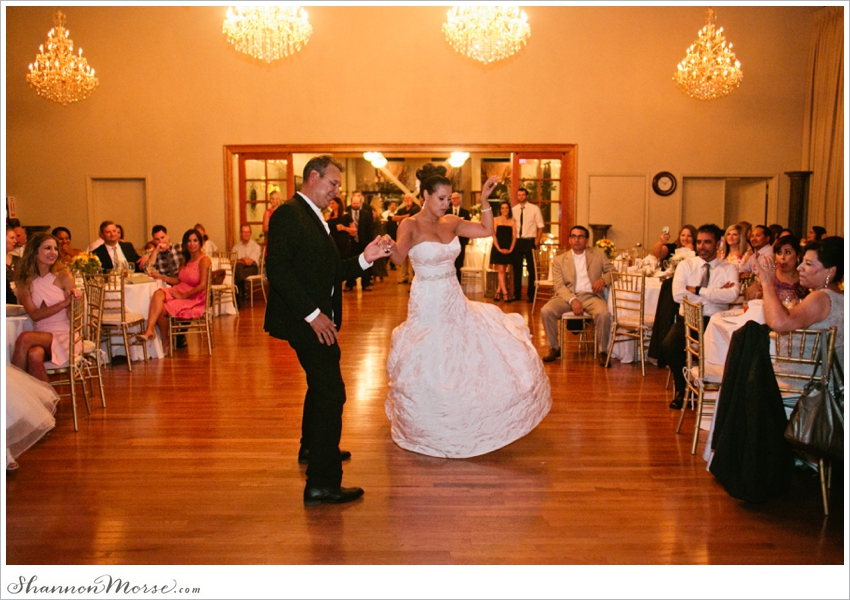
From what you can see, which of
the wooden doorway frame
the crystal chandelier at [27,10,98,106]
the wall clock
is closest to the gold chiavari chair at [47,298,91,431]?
the crystal chandelier at [27,10,98,106]

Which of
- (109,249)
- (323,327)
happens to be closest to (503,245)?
(109,249)

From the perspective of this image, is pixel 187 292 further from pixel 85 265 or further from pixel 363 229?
pixel 363 229

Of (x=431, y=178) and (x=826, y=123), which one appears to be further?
(x=826, y=123)

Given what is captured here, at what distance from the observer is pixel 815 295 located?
3.72m

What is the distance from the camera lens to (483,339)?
4582 mm

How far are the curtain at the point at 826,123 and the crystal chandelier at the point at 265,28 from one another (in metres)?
7.94

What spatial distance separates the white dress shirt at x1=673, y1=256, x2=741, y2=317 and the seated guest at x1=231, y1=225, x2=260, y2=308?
7.63 meters

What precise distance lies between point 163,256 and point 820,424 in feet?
23.1

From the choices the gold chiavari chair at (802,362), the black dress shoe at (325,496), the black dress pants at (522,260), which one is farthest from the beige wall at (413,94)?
the black dress shoe at (325,496)

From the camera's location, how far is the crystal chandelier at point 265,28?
980cm

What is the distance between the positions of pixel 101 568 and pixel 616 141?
37.6 feet

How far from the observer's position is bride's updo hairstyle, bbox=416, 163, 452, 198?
4.52 m

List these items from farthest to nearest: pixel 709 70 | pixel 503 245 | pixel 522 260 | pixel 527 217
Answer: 1. pixel 527 217
2. pixel 522 260
3. pixel 503 245
4. pixel 709 70

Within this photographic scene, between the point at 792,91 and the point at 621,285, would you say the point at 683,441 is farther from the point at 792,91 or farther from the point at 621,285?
the point at 792,91
